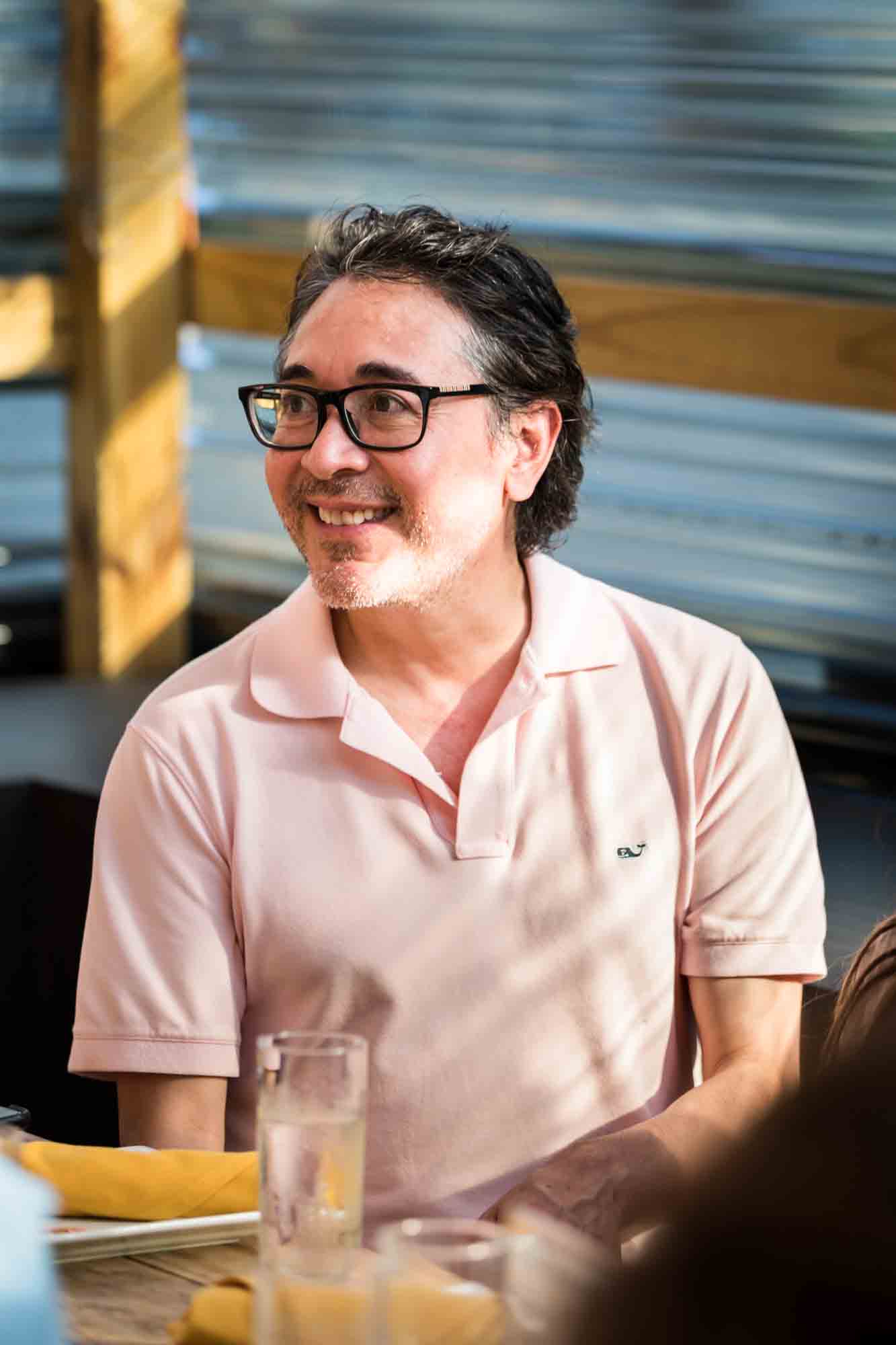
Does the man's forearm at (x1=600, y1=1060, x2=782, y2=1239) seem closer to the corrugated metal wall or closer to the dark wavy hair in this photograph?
the dark wavy hair

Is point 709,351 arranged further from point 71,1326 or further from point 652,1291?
point 652,1291

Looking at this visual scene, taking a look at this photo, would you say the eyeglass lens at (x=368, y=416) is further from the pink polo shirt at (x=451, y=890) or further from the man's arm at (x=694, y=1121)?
the man's arm at (x=694, y=1121)

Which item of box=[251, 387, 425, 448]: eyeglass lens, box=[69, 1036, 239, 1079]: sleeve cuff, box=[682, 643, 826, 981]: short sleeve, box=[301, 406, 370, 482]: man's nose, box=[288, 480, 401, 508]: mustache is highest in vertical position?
box=[251, 387, 425, 448]: eyeglass lens

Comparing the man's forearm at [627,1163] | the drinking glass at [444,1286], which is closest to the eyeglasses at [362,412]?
the man's forearm at [627,1163]

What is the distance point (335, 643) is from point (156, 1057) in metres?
0.43

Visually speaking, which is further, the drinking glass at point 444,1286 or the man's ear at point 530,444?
the man's ear at point 530,444

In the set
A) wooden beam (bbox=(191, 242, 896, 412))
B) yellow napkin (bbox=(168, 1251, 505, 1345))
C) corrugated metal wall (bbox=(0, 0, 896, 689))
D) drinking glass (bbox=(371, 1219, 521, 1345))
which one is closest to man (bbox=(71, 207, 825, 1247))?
yellow napkin (bbox=(168, 1251, 505, 1345))

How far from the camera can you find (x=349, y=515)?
6.40ft

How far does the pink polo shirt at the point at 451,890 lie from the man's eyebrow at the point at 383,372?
0.23 m

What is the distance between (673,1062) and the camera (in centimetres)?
198

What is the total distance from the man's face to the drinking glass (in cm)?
96

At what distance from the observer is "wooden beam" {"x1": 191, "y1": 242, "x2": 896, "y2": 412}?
2814mm

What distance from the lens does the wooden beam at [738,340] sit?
9.23 feet

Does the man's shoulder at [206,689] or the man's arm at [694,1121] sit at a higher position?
the man's shoulder at [206,689]
